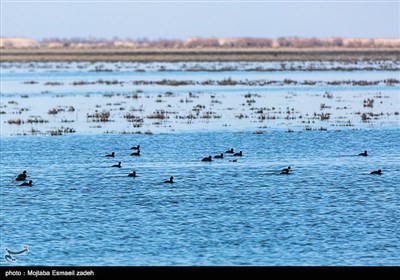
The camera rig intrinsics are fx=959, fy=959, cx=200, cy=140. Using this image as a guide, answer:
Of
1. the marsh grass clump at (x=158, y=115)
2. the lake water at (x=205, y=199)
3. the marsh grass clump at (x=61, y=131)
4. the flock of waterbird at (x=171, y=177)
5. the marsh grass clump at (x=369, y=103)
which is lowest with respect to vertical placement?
the lake water at (x=205, y=199)

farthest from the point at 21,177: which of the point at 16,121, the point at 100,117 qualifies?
the point at 100,117

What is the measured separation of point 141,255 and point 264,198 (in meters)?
6.57

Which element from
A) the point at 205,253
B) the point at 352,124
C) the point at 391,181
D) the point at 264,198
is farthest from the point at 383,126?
the point at 205,253

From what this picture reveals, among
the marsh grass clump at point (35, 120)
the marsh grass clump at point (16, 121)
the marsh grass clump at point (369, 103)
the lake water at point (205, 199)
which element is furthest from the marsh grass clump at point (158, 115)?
the marsh grass clump at point (369, 103)

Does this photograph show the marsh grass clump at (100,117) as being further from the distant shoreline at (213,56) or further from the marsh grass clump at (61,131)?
the distant shoreline at (213,56)

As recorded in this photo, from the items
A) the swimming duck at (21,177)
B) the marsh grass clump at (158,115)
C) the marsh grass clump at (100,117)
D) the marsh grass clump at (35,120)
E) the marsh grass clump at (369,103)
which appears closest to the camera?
the swimming duck at (21,177)

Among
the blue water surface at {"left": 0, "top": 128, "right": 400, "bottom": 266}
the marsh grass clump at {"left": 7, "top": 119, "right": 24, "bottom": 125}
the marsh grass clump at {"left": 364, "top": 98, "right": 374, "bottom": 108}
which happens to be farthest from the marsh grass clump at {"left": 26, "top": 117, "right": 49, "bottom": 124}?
the marsh grass clump at {"left": 364, "top": 98, "right": 374, "bottom": 108}

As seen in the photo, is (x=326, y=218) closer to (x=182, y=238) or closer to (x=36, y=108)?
(x=182, y=238)

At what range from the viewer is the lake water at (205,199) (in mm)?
17531

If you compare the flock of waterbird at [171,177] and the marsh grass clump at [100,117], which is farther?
the marsh grass clump at [100,117]

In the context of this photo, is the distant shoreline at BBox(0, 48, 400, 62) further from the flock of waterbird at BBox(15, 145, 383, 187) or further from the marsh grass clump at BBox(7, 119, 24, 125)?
the flock of waterbird at BBox(15, 145, 383, 187)

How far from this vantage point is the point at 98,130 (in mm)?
38594

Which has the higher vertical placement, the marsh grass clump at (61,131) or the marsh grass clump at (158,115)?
the marsh grass clump at (158,115)

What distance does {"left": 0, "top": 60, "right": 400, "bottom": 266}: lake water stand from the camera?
17.5m
